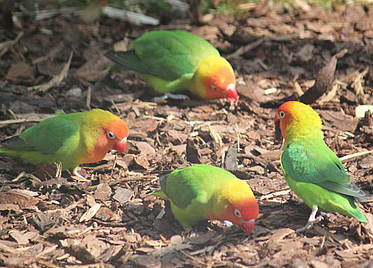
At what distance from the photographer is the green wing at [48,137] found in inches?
171

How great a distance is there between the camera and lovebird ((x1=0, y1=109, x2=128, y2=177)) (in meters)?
4.33

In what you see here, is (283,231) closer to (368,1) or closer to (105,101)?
(105,101)

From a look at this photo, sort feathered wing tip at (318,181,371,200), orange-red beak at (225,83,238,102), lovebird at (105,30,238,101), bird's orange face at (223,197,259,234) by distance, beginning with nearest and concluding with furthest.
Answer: bird's orange face at (223,197,259,234) < feathered wing tip at (318,181,371,200) < orange-red beak at (225,83,238,102) < lovebird at (105,30,238,101)

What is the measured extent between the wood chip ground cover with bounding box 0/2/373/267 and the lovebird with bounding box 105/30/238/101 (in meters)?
0.21

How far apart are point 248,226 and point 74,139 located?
1.73 metres

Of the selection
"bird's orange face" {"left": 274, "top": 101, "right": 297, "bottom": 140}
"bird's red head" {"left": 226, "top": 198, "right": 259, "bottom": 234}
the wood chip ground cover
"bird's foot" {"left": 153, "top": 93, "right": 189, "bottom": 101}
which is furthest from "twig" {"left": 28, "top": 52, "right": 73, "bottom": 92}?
"bird's red head" {"left": 226, "top": 198, "right": 259, "bottom": 234}

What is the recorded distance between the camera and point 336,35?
6844 mm

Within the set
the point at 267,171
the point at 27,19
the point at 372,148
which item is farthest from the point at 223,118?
the point at 27,19

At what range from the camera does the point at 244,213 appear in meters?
3.43

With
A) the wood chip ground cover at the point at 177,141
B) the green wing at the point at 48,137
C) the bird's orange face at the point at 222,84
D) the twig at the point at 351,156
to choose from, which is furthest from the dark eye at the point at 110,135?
the twig at the point at 351,156

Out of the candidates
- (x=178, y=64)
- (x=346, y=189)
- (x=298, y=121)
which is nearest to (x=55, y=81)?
(x=178, y=64)

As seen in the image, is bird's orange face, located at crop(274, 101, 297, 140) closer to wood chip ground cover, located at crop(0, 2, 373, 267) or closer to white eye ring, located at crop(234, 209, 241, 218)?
wood chip ground cover, located at crop(0, 2, 373, 267)

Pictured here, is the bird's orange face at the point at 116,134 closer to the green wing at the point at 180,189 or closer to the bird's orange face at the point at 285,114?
the green wing at the point at 180,189

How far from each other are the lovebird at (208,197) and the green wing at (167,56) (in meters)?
2.15
